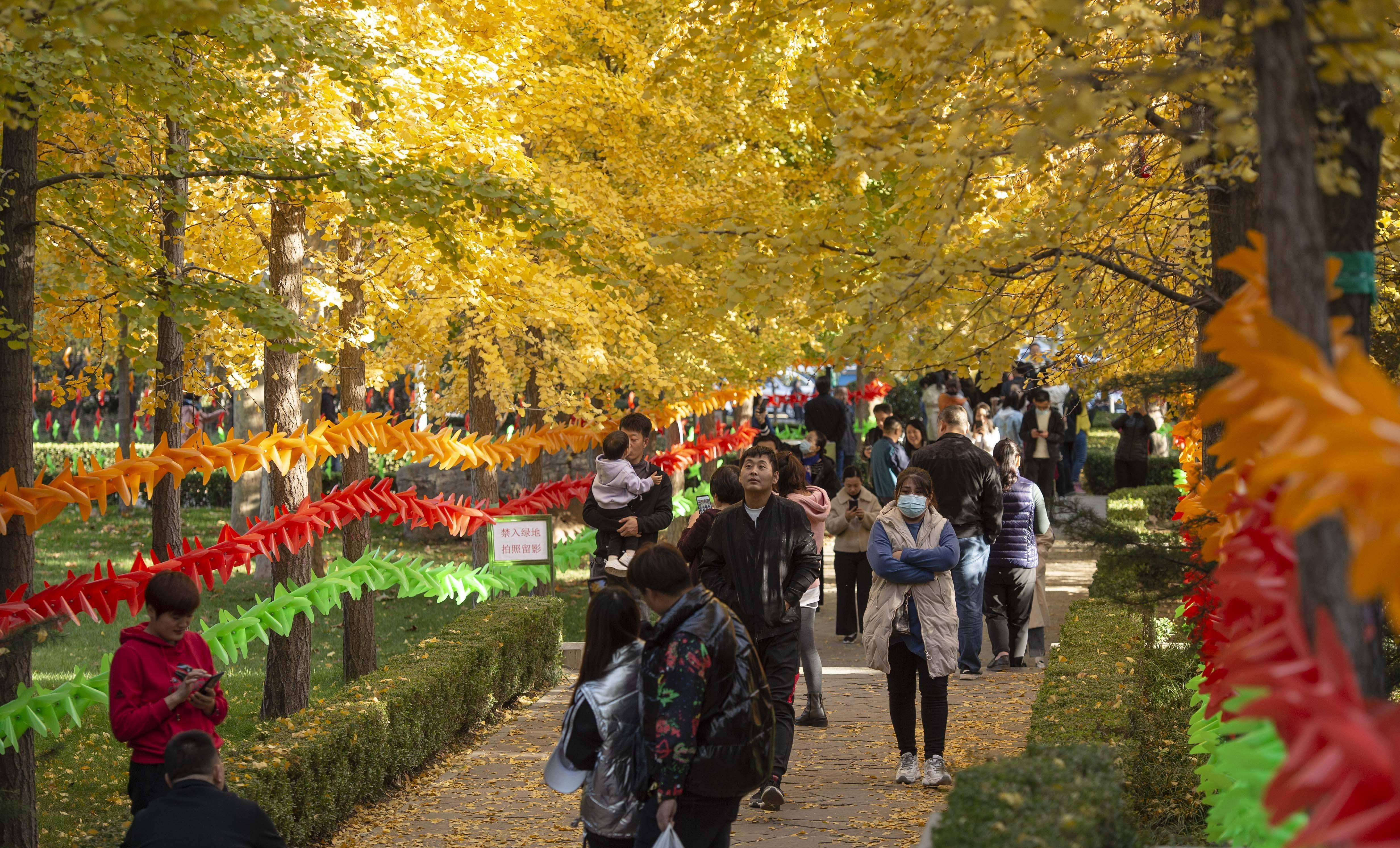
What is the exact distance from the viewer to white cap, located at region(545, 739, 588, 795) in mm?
4324

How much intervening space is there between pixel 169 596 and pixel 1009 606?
700 cm

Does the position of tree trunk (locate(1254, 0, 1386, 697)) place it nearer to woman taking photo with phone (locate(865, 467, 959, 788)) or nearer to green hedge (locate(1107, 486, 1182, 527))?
woman taking photo with phone (locate(865, 467, 959, 788))

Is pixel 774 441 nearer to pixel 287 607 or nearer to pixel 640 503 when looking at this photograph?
pixel 640 503

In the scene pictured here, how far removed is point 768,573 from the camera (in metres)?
6.74

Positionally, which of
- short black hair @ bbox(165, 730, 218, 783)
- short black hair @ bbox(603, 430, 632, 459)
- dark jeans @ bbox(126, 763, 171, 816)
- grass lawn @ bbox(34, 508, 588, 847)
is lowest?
grass lawn @ bbox(34, 508, 588, 847)

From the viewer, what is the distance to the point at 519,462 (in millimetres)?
22734

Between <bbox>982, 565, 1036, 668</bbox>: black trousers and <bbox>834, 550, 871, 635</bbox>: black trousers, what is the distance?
1.22m

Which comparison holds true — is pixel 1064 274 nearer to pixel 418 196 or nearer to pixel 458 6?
pixel 418 196

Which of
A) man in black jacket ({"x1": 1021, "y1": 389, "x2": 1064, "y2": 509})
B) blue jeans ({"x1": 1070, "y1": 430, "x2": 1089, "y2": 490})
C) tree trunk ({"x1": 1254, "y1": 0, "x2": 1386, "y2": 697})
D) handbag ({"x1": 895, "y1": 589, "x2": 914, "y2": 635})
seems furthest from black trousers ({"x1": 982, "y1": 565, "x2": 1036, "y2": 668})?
blue jeans ({"x1": 1070, "y1": 430, "x2": 1089, "y2": 490})

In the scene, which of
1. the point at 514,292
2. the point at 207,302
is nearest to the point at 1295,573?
the point at 207,302

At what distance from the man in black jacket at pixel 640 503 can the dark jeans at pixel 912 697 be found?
3107 mm

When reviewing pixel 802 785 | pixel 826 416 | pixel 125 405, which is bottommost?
pixel 802 785

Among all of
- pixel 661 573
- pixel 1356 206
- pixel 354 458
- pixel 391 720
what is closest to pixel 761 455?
pixel 661 573

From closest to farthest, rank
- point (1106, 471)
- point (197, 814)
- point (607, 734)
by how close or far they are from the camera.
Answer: point (197, 814) < point (607, 734) < point (1106, 471)
